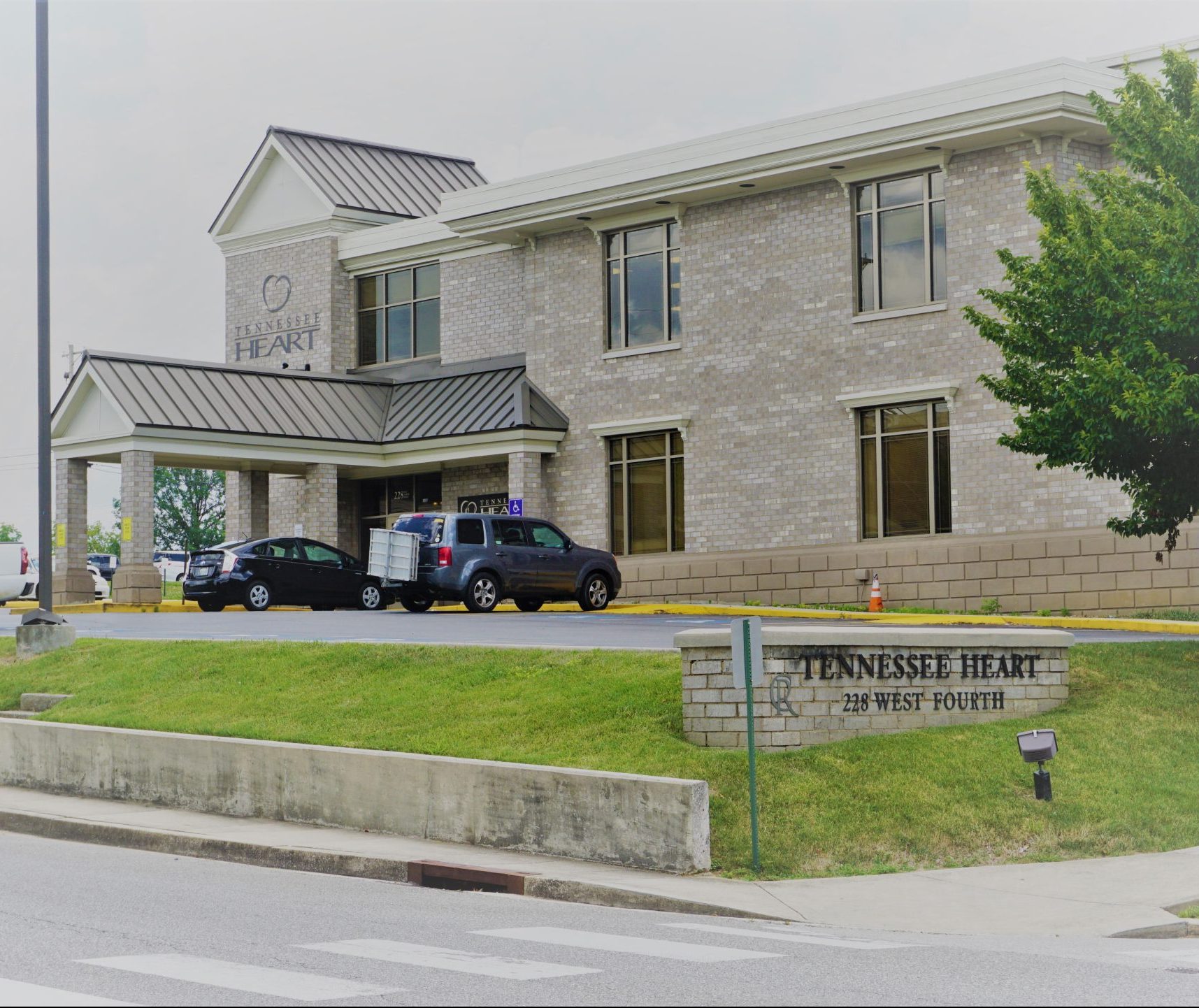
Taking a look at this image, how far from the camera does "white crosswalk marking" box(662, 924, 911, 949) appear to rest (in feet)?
31.4

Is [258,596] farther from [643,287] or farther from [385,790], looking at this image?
[385,790]

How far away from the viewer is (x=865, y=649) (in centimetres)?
1459

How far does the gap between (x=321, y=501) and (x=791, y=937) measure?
93.9 feet

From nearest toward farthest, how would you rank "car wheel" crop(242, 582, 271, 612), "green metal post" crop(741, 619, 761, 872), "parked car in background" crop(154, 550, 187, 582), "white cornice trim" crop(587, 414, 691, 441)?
"green metal post" crop(741, 619, 761, 872) → "car wheel" crop(242, 582, 271, 612) → "white cornice trim" crop(587, 414, 691, 441) → "parked car in background" crop(154, 550, 187, 582)

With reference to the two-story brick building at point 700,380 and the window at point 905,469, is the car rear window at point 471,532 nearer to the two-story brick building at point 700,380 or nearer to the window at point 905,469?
the two-story brick building at point 700,380

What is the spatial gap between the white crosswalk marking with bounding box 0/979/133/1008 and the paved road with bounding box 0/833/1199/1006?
0.06 feet

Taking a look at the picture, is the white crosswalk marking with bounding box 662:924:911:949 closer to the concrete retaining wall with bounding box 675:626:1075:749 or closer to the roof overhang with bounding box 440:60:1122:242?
the concrete retaining wall with bounding box 675:626:1075:749

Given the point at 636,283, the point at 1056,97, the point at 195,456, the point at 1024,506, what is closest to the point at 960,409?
the point at 1024,506

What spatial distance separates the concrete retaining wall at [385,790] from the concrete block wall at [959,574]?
53.8 feet

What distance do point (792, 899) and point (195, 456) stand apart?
27421 mm

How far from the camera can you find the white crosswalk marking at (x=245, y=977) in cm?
755

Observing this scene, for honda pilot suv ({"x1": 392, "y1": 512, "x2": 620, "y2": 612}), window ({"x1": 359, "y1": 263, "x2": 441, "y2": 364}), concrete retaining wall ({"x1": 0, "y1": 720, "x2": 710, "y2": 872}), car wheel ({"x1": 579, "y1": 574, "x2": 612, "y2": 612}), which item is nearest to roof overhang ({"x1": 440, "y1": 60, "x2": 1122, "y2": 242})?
window ({"x1": 359, "y1": 263, "x2": 441, "y2": 364})

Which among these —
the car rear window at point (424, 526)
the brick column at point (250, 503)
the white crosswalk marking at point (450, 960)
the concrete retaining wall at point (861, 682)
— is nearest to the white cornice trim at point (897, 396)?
the car rear window at point (424, 526)

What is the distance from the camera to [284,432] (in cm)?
3662
